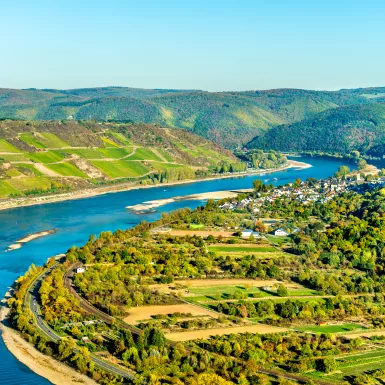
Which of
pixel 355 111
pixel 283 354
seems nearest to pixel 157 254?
pixel 283 354

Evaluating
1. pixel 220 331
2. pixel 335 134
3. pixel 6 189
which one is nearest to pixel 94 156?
pixel 6 189

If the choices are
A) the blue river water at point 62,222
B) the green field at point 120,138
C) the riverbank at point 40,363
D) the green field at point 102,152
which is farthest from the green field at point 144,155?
the riverbank at point 40,363

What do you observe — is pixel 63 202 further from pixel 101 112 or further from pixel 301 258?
pixel 101 112

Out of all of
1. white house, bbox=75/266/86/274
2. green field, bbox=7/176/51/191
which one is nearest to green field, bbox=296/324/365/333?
white house, bbox=75/266/86/274

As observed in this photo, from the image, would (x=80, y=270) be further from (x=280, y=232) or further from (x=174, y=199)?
(x=174, y=199)

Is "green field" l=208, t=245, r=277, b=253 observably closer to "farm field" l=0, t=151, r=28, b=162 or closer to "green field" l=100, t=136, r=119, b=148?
"farm field" l=0, t=151, r=28, b=162

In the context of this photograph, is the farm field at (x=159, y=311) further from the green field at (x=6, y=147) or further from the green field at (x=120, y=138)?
the green field at (x=120, y=138)
